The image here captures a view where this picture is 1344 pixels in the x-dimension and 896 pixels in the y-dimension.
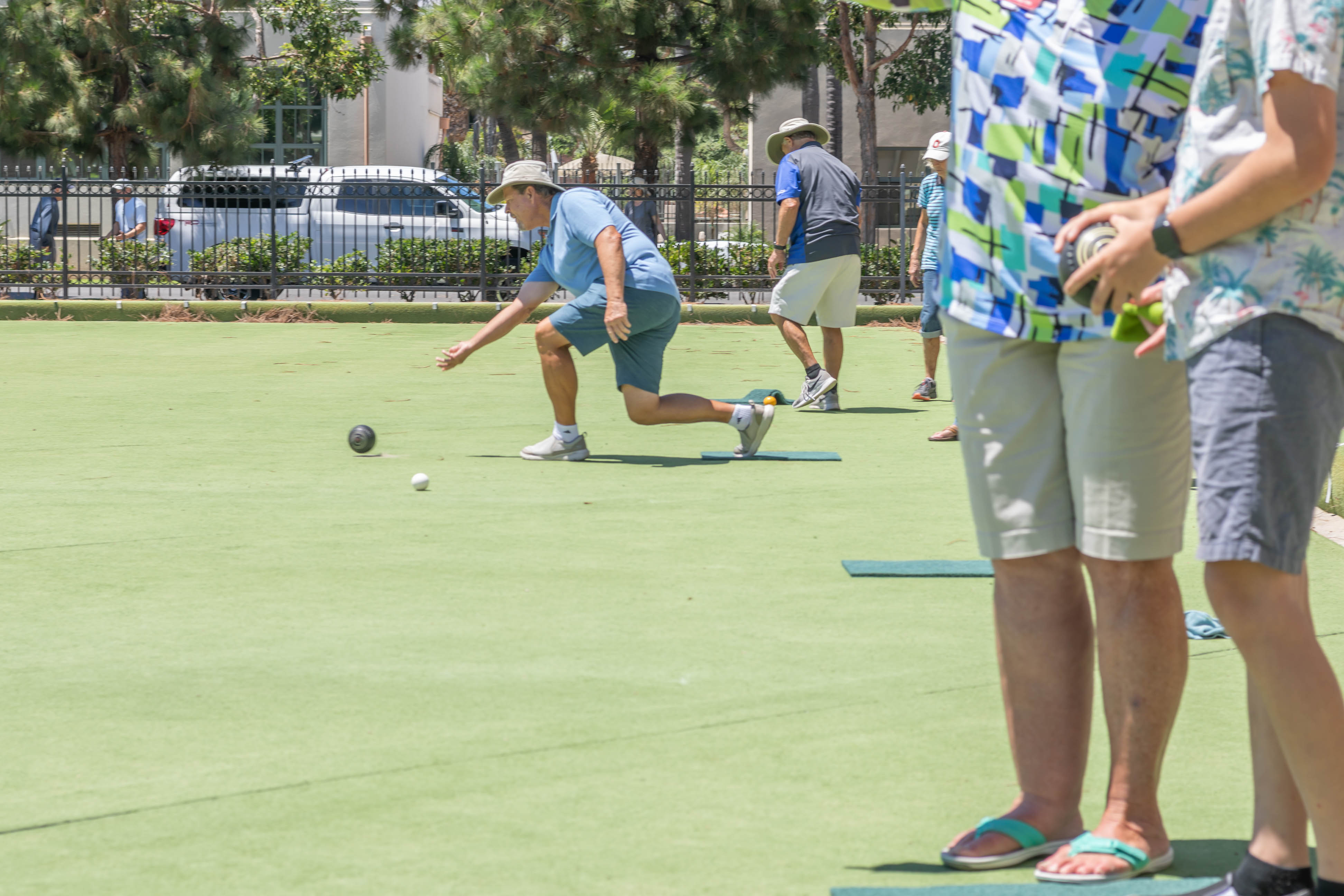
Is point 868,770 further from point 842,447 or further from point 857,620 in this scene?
point 842,447

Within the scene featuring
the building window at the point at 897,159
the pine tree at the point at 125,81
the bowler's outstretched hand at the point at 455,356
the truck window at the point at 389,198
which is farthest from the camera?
the building window at the point at 897,159

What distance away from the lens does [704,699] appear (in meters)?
4.10

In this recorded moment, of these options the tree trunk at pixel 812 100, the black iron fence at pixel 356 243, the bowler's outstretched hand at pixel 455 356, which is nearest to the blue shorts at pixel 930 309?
the bowler's outstretched hand at pixel 455 356

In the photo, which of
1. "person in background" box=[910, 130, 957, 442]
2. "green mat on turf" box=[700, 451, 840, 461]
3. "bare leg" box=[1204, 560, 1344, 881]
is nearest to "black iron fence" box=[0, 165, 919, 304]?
"person in background" box=[910, 130, 957, 442]

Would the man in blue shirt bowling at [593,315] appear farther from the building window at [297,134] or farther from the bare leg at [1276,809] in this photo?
the building window at [297,134]

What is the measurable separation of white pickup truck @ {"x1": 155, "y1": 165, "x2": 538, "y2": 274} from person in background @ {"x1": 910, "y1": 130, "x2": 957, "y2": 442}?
10.6 metres

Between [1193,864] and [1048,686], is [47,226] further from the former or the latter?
[1193,864]

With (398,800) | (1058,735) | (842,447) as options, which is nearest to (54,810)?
(398,800)

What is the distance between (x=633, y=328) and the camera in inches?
324

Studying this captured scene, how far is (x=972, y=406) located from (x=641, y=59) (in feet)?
68.8

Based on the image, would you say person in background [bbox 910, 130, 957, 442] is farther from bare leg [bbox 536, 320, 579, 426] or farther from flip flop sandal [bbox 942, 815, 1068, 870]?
flip flop sandal [bbox 942, 815, 1068, 870]

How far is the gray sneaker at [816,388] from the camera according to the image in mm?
10883

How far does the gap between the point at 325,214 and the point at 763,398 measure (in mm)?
12666

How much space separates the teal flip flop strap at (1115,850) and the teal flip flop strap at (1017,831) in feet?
0.26
